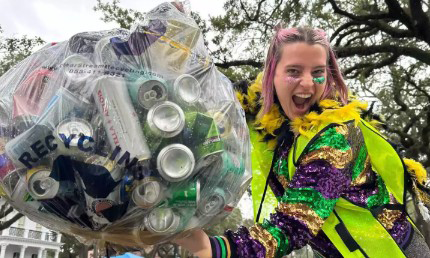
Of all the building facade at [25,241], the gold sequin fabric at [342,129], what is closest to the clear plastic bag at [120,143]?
the gold sequin fabric at [342,129]

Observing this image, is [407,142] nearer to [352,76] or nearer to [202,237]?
[352,76]

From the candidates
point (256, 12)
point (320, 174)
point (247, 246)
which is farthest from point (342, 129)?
point (256, 12)

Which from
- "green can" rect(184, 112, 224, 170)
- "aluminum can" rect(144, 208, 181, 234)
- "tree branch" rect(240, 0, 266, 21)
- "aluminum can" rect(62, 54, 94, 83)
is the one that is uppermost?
"tree branch" rect(240, 0, 266, 21)

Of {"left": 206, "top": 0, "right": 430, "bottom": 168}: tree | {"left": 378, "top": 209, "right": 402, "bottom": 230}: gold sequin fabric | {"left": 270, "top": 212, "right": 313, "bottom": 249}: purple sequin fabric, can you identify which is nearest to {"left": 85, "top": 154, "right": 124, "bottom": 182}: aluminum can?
{"left": 270, "top": 212, "right": 313, "bottom": 249}: purple sequin fabric

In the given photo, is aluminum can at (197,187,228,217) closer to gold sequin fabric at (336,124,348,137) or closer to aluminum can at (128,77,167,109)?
aluminum can at (128,77,167,109)

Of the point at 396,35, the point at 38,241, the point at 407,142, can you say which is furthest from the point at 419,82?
the point at 38,241

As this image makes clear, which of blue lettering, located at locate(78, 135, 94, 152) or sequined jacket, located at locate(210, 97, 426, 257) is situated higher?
blue lettering, located at locate(78, 135, 94, 152)

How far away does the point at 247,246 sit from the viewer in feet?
4.37

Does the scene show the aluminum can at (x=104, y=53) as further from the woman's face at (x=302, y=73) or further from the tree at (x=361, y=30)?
the tree at (x=361, y=30)

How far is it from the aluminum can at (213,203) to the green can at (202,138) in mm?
107

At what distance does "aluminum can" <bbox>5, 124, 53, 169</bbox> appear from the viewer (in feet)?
3.71

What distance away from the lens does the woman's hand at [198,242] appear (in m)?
1.29

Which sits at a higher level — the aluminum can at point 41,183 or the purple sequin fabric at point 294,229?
the aluminum can at point 41,183

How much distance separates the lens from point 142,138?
1161 mm
